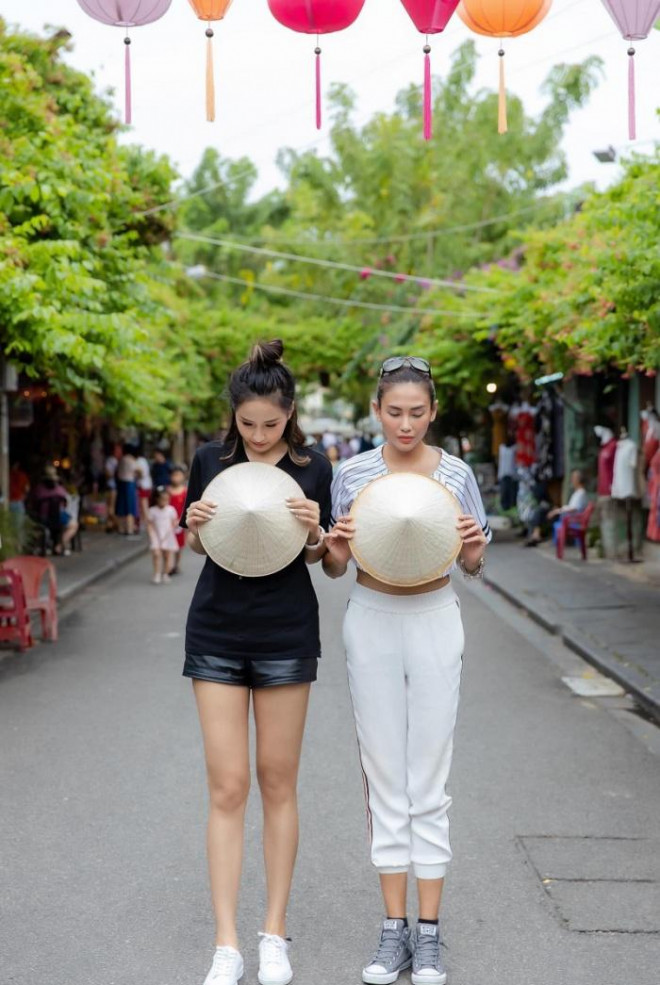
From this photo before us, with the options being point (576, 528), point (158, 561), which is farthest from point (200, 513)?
point (576, 528)

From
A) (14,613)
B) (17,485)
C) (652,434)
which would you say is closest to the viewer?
(14,613)

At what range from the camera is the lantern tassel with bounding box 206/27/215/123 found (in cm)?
580

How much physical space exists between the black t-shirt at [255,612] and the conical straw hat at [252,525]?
6cm

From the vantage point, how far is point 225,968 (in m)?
3.68

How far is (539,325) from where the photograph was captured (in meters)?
16.1

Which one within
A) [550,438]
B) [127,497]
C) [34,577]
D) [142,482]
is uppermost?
[550,438]

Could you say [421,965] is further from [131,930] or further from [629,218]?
[629,218]

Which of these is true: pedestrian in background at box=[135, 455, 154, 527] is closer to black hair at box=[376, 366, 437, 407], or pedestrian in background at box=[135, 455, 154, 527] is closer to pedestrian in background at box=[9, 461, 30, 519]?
pedestrian in background at box=[9, 461, 30, 519]

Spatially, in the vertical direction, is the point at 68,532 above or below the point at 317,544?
below

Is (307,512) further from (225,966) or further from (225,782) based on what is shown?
(225,966)

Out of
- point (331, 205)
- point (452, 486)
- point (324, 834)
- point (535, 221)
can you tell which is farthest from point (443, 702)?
point (331, 205)

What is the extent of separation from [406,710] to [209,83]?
339 centimetres

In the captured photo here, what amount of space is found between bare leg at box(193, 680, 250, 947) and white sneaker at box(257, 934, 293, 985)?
0.12m

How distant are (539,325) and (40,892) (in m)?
12.7
